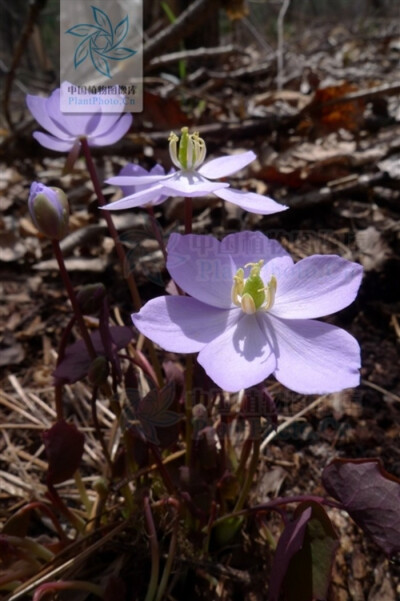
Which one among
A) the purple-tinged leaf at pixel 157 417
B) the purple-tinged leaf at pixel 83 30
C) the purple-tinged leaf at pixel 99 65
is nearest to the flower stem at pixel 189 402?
the purple-tinged leaf at pixel 157 417

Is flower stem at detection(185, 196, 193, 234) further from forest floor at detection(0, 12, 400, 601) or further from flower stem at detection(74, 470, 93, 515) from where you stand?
flower stem at detection(74, 470, 93, 515)

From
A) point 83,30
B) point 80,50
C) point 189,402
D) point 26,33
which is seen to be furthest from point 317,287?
point 26,33

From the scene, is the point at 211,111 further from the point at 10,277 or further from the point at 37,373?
the point at 37,373

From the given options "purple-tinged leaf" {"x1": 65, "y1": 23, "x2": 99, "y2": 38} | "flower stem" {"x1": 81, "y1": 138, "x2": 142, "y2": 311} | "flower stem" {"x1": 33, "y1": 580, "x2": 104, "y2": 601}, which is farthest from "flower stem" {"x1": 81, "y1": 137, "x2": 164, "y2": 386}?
"purple-tinged leaf" {"x1": 65, "y1": 23, "x2": 99, "y2": 38}

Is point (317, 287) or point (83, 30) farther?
point (83, 30)

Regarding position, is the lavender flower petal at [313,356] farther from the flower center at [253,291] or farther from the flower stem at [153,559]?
the flower stem at [153,559]

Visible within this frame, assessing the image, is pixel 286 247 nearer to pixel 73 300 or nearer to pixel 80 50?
pixel 73 300

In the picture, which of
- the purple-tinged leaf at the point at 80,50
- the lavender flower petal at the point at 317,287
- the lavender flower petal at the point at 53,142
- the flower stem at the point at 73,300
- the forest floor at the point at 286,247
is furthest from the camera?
the purple-tinged leaf at the point at 80,50

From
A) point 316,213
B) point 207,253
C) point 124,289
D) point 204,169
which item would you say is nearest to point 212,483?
point 207,253
